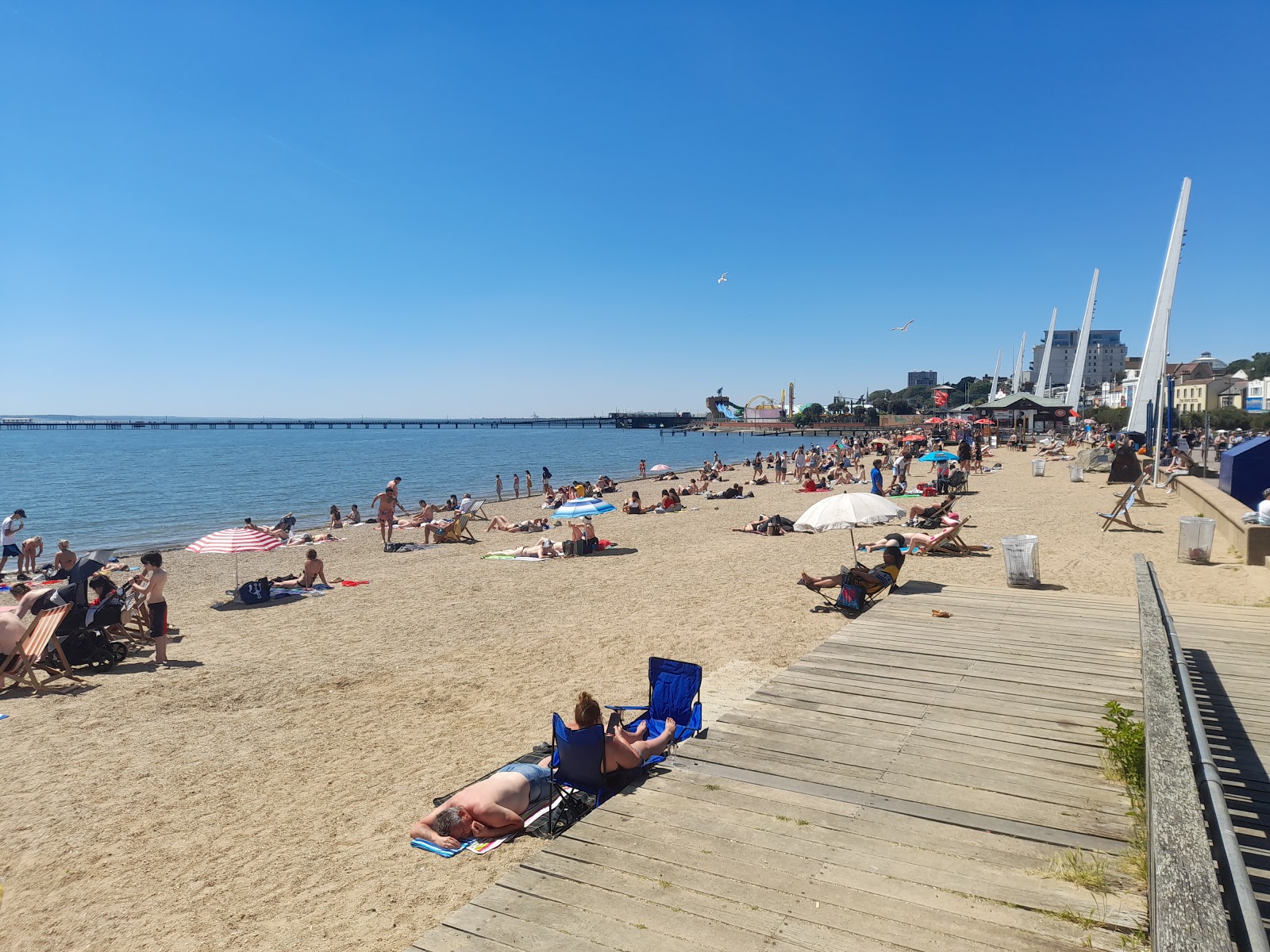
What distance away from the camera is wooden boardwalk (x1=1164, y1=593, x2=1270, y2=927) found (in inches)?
131

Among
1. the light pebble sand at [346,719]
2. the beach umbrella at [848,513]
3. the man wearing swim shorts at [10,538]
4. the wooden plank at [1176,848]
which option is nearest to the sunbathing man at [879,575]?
the beach umbrella at [848,513]

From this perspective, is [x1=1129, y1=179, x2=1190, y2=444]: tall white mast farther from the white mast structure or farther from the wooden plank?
the wooden plank

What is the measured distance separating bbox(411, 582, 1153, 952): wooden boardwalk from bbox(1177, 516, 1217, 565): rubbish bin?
7083 millimetres

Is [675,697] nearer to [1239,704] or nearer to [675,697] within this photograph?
[675,697]

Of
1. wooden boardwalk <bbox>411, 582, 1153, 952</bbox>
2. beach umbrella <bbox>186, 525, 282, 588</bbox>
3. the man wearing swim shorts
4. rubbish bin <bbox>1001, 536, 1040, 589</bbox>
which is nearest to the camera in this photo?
wooden boardwalk <bbox>411, 582, 1153, 952</bbox>

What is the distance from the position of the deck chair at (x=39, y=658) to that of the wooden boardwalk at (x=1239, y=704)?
9975 mm

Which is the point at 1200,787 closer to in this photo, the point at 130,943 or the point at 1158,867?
the point at 1158,867

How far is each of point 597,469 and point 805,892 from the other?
58236 millimetres

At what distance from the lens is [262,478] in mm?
51250

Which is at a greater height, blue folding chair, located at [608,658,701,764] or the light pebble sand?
blue folding chair, located at [608,658,701,764]

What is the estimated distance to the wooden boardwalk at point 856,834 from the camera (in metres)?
2.66

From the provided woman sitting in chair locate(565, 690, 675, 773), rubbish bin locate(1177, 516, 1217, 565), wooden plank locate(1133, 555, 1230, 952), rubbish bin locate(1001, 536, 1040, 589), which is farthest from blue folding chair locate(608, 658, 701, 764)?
rubbish bin locate(1177, 516, 1217, 565)

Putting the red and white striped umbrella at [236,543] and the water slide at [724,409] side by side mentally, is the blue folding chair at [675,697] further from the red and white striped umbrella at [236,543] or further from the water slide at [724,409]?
the water slide at [724,409]

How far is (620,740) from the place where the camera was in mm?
4480
